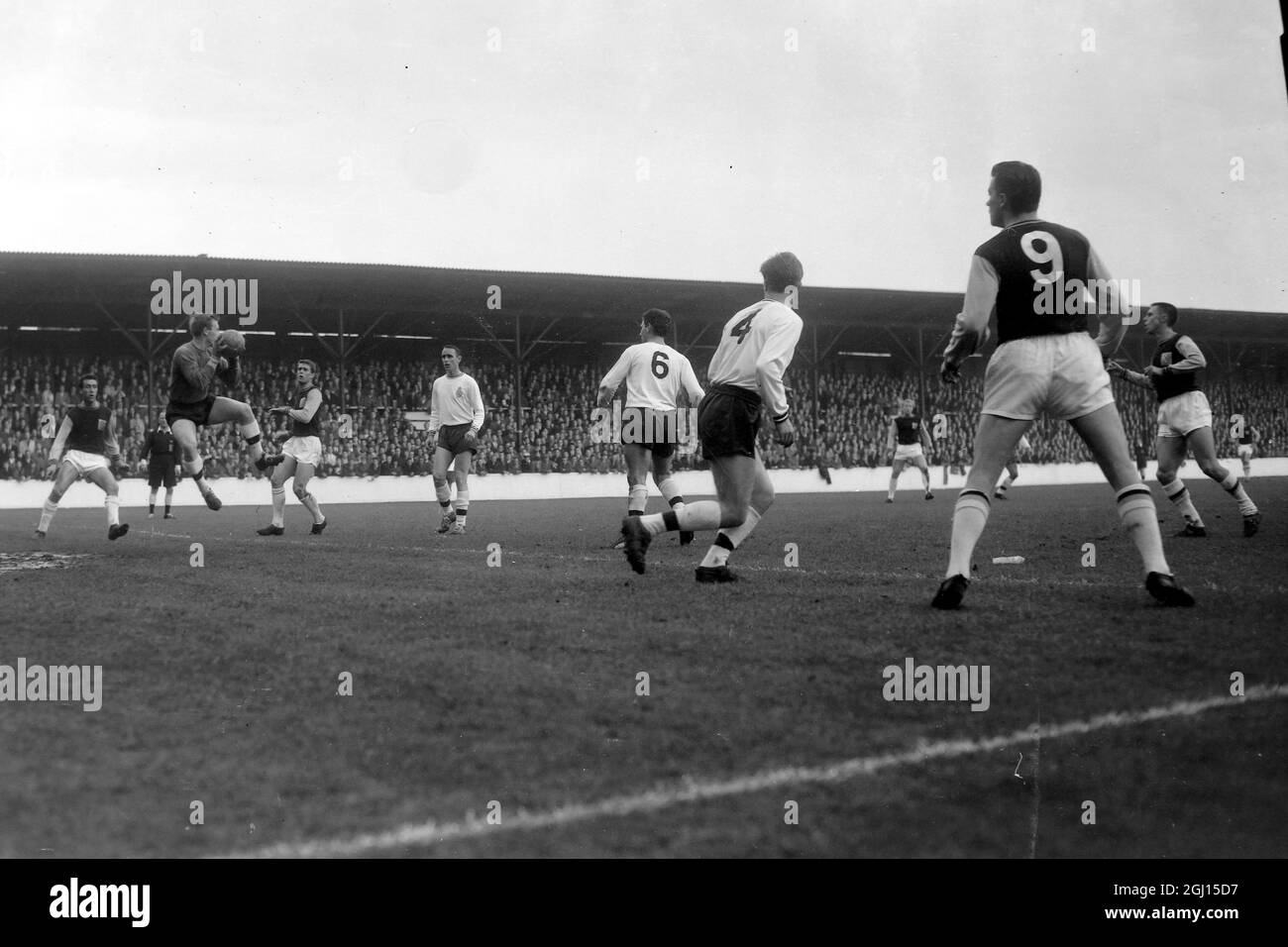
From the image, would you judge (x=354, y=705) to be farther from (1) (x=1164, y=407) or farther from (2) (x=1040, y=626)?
(1) (x=1164, y=407)

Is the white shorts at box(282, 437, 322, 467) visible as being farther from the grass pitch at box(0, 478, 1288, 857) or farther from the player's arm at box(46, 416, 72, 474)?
the grass pitch at box(0, 478, 1288, 857)

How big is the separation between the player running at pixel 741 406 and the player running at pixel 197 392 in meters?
5.50

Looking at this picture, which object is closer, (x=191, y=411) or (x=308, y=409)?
(x=191, y=411)

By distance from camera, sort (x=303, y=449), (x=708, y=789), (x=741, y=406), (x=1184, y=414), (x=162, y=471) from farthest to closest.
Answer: (x=162, y=471)
(x=303, y=449)
(x=1184, y=414)
(x=741, y=406)
(x=708, y=789)

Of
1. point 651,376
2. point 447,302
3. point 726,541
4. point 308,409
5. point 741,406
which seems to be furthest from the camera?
point 447,302

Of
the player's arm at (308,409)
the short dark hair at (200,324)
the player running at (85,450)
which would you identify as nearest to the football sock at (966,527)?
the short dark hair at (200,324)

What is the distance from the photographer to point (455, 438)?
1320 centimetres

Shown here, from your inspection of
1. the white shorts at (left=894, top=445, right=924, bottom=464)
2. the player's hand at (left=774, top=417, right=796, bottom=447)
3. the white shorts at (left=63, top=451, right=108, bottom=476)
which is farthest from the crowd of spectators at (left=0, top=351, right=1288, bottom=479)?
the player's hand at (left=774, top=417, right=796, bottom=447)

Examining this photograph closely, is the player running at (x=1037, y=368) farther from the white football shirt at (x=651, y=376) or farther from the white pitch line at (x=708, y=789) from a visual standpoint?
Answer: the white football shirt at (x=651, y=376)

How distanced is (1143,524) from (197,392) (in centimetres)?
840

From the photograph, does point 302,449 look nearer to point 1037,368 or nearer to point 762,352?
point 762,352

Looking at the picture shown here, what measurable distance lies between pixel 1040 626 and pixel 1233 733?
6.11 ft

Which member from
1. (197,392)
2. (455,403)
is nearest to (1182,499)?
(455,403)
